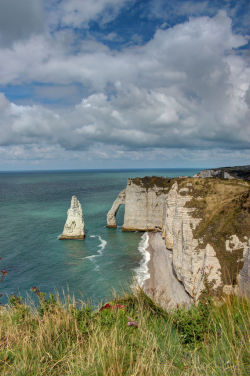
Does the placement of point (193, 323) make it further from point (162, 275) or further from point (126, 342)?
point (162, 275)

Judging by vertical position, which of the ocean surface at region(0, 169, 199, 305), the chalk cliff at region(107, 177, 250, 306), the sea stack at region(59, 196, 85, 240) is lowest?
the ocean surface at region(0, 169, 199, 305)

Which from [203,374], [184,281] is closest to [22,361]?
[203,374]

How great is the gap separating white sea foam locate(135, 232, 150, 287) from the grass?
17541 mm

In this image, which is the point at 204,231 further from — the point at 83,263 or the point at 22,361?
the point at 83,263

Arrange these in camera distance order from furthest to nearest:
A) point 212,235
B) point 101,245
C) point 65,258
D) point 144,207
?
point 144,207 → point 101,245 → point 65,258 → point 212,235

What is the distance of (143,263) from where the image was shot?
3069cm

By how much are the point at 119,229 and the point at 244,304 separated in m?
42.4

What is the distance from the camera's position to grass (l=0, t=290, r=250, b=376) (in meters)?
3.74

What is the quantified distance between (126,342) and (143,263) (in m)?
26.7

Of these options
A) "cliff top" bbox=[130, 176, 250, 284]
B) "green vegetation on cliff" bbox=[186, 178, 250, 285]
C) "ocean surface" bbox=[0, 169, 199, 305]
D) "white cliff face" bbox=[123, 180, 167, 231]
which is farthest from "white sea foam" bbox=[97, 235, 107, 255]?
"green vegetation on cliff" bbox=[186, 178, 250, 285]

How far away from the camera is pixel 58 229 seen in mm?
46406

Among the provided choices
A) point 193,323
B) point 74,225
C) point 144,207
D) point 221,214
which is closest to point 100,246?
point 74,225

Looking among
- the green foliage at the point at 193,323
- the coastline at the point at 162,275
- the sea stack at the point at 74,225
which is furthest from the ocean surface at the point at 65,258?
the green foliage at the point at 193,323

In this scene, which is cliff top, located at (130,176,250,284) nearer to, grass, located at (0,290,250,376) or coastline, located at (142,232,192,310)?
coastline, located at (142,232,192,310)
